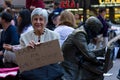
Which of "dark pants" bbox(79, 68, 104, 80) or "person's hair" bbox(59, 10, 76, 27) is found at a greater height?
"person's hair" bbox(59, 10, 76, 27)

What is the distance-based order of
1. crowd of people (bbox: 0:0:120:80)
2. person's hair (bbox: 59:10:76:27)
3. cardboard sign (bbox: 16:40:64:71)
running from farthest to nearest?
1. person's hair (bbox: 59:10:76:27)
2. crowd of people (bbox: 0:0:120:80)
3. cardboard sign (bbox: 16:40:64:71)

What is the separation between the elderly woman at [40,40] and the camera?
18.6 feet

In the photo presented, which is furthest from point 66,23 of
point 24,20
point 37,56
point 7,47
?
point 37,56

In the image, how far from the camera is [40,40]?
19.4 feet

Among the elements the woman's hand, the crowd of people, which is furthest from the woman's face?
the woman's hand

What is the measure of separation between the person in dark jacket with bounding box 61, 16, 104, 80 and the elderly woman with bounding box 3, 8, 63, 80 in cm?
122

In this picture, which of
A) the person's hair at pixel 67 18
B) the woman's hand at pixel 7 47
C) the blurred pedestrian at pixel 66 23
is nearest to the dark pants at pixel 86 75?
the blurred pedestrian at pixel 66 23

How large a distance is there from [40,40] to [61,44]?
1.82m

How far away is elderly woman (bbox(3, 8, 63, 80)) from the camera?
5.68 meters

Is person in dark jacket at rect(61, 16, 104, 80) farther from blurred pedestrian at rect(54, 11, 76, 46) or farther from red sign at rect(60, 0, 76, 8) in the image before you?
red sign at rect(60, 0, 76, 8)

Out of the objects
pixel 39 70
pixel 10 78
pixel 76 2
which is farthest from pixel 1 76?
pixel 76 2

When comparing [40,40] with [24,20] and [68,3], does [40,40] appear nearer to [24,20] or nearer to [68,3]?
[24,20]

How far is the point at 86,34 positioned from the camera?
7.16 metres

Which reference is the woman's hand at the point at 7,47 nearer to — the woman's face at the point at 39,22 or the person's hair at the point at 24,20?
the person's hair at the point at 24,20
